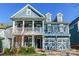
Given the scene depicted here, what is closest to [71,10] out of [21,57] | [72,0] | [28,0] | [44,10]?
[72,0]

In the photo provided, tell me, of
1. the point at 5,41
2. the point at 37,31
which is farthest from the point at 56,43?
the point at 5,41

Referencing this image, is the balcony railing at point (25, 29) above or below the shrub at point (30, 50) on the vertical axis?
above

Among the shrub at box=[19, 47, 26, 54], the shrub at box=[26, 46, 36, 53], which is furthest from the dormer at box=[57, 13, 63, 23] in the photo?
the shrub at box=[19, 47, 26, 54]

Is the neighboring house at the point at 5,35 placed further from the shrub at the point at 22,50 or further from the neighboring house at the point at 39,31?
the shrub at the point at 22,50

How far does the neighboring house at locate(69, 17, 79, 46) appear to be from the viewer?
6250 millimetres

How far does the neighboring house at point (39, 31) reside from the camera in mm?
6348

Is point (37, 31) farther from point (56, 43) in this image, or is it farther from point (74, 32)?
point (74, 32)

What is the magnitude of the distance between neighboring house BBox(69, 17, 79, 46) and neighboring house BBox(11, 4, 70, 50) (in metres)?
0.10

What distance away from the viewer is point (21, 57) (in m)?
6.19

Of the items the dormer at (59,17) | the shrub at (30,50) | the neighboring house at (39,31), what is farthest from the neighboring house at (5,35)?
the dormer at (59,17)

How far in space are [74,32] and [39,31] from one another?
2.91ft

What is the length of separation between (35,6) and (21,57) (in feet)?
4.30

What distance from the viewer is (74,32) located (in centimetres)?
635

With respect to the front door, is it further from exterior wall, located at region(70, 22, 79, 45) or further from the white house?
exterior wall, located at region(70, 22, 79, 45)
